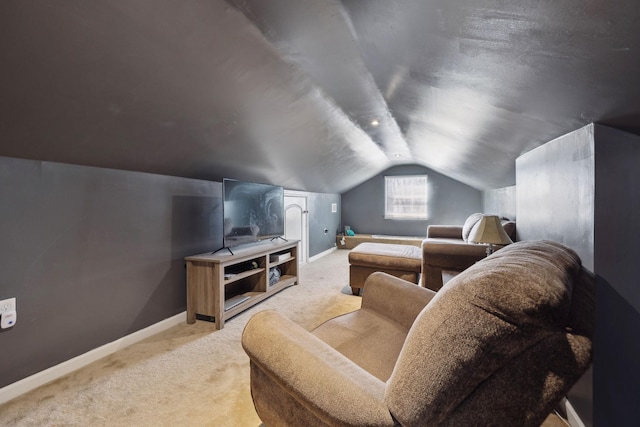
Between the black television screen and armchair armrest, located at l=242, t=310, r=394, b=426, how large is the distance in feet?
6.02

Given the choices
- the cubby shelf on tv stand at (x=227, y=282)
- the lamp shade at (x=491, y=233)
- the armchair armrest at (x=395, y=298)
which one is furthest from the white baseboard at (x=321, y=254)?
the armchair armrest at (x=395, y=298)

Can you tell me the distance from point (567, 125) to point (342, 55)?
134 cm

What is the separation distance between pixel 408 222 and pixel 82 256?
626 cm

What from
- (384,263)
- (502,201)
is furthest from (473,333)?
(502,201)

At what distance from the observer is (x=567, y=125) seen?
1417mm

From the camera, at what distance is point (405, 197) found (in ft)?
22.7

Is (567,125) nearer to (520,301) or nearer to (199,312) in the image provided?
(520,301)

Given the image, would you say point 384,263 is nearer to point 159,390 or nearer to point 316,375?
point 159,390

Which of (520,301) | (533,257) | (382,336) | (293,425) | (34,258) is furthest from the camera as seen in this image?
(34,258)

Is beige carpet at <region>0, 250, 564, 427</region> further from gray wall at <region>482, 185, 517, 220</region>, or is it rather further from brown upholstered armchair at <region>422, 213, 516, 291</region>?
gray wall at <region>482, 185, 517, 220</region>

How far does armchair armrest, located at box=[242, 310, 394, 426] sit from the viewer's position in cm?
75

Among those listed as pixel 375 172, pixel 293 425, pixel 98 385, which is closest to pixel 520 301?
pixel 293 425

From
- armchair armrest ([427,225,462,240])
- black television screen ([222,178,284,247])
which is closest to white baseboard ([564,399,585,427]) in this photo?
black television screen ([222,178,284,247])

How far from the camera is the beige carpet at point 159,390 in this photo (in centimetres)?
145
